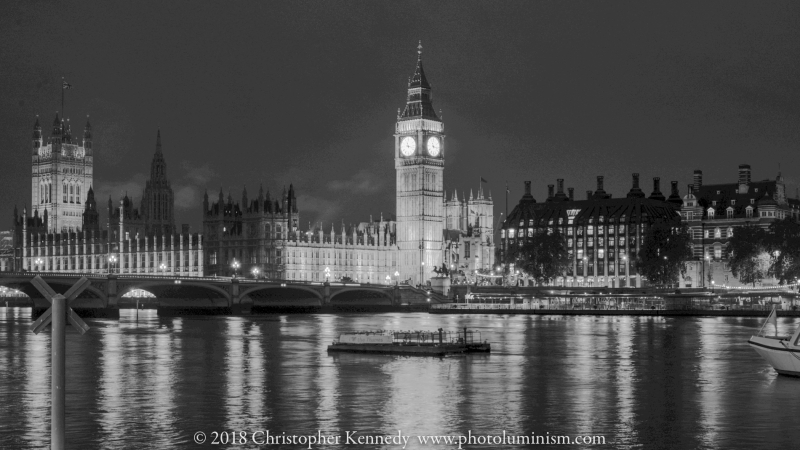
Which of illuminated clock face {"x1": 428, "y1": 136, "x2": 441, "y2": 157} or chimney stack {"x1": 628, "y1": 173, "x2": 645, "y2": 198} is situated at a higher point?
illuminated clock face {"x1": 428, "y1": 136, "x2": 441, "y2": 157}

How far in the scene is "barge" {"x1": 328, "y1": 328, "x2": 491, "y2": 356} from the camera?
190ft

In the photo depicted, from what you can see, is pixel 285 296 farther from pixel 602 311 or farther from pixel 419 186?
pixel 602 311

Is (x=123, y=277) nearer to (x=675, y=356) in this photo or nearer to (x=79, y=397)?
(x=675, y=356)

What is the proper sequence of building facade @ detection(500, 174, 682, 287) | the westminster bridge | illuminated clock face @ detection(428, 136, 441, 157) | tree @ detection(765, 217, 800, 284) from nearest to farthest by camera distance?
1. the westminster bridge
2. tree @ detection(765, 217, 800, 284)
3. building facade @ detection(500, 174, 682, 287)
4. illuminated clock face @ detection(428, 136, 441, 157)

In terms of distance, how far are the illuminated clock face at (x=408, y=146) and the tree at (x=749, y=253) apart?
6438 cm

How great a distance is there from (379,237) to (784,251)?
253 ft

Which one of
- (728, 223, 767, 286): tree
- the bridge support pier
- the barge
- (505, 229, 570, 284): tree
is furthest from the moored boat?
(505, 229, 570, 284): tree

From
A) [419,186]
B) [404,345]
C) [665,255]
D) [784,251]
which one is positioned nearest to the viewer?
[404,345]

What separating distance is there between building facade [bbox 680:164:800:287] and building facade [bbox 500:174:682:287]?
13.3 meters

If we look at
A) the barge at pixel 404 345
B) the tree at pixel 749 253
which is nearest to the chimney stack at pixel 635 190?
the tree at pixel 749 253

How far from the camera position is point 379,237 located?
621 feet

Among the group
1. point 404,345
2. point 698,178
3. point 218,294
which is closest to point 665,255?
point 698,178

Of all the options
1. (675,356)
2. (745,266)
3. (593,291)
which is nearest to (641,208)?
(593,291)

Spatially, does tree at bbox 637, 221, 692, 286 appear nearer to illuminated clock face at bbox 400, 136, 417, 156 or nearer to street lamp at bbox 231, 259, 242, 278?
illuminated clock face at bbox 400, 136, 417, 156
